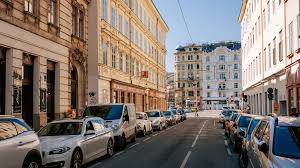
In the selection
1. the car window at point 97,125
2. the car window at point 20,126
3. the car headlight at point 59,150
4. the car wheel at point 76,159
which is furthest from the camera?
the car window at point 97,125

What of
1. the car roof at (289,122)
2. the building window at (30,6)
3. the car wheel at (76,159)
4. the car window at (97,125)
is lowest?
the car wheel at (76,159)

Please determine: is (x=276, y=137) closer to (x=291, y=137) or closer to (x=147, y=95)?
(x=291, y=137)

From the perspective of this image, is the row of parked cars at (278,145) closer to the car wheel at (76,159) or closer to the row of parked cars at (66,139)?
the row of parked cars at (66,139)

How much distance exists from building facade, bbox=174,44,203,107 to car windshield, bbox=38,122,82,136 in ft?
364

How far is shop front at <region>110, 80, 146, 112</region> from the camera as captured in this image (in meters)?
33.8

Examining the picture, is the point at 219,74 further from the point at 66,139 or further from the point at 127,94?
the point at 66,139

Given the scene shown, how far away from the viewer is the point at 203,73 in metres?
117

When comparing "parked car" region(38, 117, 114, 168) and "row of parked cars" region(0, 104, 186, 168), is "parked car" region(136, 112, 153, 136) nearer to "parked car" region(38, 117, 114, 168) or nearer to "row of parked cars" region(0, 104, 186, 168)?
"row of parked cars" region(0, 104, 186, 168)

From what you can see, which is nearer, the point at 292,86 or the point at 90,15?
the point at 292,86

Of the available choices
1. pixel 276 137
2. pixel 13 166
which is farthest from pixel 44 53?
pixel 276 137

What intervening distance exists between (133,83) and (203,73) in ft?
255

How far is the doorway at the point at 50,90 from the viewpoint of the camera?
2128 centimetres

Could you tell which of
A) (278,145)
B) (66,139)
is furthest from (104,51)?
(278,145)

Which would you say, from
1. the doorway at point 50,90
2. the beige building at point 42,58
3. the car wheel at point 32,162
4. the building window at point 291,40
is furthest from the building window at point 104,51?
the car wheel at point 32,162
